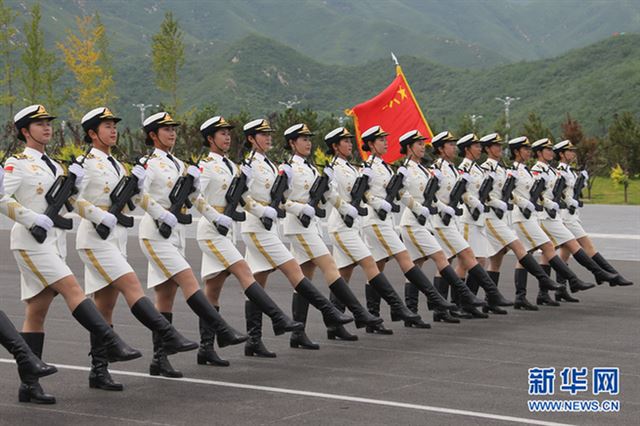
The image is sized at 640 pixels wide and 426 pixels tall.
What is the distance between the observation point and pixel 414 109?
2144 centimetres

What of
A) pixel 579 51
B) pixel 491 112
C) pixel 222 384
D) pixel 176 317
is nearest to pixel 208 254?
pixel 222 384

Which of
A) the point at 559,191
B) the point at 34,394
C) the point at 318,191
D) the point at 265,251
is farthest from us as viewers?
the point at 559,191

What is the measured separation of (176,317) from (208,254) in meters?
3.02

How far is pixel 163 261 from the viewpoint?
8.89 metres

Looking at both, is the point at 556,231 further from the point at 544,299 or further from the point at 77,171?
the point at 77,171

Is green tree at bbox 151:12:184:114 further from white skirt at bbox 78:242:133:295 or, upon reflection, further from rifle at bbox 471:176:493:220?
white skirt at bbox 78:242:133:295

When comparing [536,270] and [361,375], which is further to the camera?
[536,270]

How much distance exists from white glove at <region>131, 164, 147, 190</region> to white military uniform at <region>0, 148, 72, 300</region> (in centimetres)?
67

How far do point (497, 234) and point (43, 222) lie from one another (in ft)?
20.9

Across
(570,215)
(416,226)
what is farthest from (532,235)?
(416,226)

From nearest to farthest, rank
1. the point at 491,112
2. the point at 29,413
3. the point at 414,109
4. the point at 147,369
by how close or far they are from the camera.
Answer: the point at 29,413 < the point at 147,369 < the point at 414,109 < the point at 491,112

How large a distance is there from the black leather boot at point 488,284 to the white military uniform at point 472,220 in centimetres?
69

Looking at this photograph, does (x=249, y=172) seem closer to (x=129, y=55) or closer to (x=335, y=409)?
(x=335, y=409)

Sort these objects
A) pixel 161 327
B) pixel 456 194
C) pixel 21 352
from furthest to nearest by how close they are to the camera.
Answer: pixel 456 194 < pixel 161 327 < pixel 21 352
